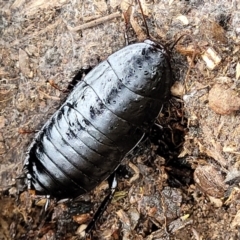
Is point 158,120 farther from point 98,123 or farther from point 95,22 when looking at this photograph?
point 95,22

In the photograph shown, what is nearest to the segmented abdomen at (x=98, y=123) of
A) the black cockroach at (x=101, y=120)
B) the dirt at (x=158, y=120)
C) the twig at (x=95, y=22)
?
the black cockroach at (x=101, y=120)

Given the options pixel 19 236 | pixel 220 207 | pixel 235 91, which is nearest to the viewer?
pixel 235 91

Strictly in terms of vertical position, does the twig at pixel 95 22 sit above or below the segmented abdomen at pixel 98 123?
above

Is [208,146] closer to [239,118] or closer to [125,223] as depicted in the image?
[239,118]

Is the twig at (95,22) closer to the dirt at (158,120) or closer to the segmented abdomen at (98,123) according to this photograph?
the dirt at (158,120)

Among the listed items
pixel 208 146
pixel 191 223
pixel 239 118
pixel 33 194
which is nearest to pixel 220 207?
pixel 191 223

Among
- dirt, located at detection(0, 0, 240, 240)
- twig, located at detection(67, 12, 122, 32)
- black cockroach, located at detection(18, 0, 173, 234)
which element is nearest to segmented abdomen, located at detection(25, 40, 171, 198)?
black cockroach, located at detection(18, 0, 173, 234)
